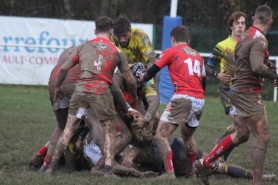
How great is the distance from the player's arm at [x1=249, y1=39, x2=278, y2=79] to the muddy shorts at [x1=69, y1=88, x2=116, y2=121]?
1.77m

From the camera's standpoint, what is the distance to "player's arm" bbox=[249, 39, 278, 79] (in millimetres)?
6180

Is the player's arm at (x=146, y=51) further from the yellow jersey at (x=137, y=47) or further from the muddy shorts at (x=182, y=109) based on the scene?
the muddy shorts at (x=182, y=109)

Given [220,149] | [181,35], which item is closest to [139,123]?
[181,35]

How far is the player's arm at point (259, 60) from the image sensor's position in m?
6.18

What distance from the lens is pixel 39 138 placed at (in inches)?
392

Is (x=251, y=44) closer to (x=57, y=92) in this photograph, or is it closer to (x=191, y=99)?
(x=191, y=99)

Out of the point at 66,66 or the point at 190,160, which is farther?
the point at 190,160

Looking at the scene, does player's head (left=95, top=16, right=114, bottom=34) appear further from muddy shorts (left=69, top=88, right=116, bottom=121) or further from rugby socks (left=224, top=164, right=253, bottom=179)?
rugby socks (left=224, top=164, right=253, bottom=179)

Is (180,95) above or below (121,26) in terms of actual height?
below

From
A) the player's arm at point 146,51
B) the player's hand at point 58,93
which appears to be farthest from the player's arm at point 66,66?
the player's arm at point 146,51

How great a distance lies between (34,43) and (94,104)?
515 inches

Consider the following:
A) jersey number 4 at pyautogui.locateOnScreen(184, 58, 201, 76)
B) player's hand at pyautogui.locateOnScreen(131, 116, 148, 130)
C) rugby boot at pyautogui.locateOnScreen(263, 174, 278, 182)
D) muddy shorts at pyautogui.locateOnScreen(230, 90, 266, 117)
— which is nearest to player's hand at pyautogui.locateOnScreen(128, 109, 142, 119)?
player's hand at pyautogui.locateOnScreen(131, 116, 148, 130)

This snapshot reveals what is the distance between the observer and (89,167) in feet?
26.4

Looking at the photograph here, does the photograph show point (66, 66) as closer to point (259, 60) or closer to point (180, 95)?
point (180, 95)
